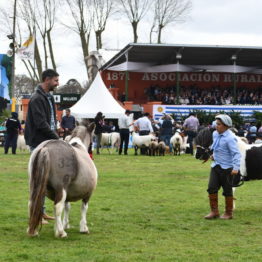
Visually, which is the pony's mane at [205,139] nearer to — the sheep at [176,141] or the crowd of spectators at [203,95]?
the sheep at [176,141]

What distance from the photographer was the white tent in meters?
31.4

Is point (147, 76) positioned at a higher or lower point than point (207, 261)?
higher

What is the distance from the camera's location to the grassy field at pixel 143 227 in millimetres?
7332

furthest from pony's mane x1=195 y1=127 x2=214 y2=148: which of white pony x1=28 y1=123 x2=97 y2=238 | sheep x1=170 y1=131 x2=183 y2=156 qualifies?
sheep x1=170 y1=131 x2=183 y2=156

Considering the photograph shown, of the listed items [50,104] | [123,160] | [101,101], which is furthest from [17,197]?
[101,101]

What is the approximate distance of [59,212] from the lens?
7988mm

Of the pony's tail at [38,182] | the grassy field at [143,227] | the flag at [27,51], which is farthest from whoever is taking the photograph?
the flag at [27,51]

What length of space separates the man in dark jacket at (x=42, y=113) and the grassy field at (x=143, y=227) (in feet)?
4.23

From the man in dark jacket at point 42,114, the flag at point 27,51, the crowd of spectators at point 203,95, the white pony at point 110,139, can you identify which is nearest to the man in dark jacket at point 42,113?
the man in dark jacket at point 42,114

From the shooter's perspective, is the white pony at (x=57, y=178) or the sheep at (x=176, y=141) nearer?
the white pony at (x=57, y=178)

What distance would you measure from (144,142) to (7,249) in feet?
65.8

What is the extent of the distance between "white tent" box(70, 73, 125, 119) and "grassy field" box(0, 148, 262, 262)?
49.8 ft

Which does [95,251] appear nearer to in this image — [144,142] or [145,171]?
[145,171]

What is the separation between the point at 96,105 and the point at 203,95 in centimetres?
1877
